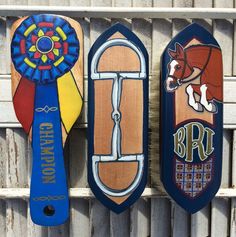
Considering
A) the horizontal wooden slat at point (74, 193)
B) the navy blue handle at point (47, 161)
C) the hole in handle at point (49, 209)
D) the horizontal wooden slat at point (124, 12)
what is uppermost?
the horizontal wooden slat at point (124, 12)

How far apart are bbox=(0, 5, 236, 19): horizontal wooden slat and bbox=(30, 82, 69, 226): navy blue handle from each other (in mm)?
256

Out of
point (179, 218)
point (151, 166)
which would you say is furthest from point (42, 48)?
point (179, 218)

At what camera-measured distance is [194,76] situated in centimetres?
105

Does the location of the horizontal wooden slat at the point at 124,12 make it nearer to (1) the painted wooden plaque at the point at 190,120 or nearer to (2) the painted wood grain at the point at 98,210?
(2) the painted wood grain at the point at 98,210

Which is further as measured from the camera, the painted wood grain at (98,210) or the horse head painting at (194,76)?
the painted wood grain at (98,210)

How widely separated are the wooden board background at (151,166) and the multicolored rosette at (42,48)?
130 mm

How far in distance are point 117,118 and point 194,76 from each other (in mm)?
255

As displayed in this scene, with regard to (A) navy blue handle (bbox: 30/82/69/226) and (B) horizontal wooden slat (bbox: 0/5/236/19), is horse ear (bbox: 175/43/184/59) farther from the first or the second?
(A) navy blue handle (bbox: 30/82/69/226)

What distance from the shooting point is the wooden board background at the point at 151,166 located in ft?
3.88

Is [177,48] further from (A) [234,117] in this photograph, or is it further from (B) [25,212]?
(B) [25,212]

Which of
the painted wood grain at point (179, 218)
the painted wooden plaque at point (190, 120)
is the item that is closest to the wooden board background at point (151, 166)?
the painted wood grain at point (179, 218)

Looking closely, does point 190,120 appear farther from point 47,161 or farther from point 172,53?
point 47,161

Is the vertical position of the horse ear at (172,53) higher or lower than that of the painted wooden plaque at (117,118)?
higher

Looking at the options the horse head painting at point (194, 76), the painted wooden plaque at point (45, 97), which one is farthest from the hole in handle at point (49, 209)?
the horse head painting at point (194, 76)
